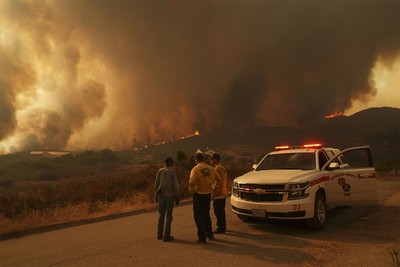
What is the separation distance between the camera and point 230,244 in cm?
673

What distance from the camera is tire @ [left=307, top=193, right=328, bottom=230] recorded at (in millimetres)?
7542

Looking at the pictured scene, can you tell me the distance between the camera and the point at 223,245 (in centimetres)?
667

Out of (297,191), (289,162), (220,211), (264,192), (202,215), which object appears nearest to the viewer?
(202,215)

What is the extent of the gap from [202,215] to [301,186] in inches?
95.0

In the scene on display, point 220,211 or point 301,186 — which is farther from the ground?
point 301,186

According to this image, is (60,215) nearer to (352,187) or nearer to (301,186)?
(301,186)

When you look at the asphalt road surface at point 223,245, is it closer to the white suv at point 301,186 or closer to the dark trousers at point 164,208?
the dark trousers at point 164,208

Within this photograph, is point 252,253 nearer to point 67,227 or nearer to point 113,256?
point 113,256

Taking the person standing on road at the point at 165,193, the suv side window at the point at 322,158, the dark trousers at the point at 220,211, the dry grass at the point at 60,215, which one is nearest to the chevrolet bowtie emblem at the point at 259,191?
the dark trousers at the point at 220,211

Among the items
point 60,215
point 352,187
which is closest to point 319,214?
point 352,187

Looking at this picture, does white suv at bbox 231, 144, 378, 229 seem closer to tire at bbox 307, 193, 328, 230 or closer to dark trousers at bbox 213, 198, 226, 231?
tire at bbox 307, 193, 328, 230

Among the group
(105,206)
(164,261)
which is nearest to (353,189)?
(164,261)

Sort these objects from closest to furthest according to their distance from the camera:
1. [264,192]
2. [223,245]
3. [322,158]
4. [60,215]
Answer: [223,245] < [264,192] < [322,158] < [60,215]

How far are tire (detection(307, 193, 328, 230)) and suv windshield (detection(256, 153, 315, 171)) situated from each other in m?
0.88
